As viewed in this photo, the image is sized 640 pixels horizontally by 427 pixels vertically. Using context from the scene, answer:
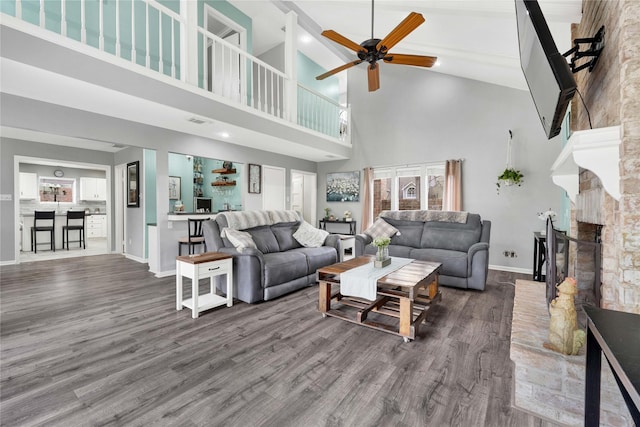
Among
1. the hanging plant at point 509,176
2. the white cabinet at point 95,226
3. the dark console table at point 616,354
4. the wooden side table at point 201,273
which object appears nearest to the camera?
the dark console table at point 616,354

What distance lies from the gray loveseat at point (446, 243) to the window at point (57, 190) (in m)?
8.82

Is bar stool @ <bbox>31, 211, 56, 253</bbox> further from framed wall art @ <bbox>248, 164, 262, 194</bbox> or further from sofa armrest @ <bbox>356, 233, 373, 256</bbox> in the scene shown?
sofa armrest @ <bbox>356, 233, 373, 256</bbox>

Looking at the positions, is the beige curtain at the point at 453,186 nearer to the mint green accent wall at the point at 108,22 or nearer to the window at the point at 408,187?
the window at the point at 408,187

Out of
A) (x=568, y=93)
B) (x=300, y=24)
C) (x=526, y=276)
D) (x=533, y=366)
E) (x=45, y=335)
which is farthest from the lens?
(x=300, y=24)

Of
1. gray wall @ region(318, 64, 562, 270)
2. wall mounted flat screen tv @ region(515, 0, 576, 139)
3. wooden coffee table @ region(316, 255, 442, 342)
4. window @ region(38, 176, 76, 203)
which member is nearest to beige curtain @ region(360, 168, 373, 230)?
gray wall @ region(318, 64, 562, 270)

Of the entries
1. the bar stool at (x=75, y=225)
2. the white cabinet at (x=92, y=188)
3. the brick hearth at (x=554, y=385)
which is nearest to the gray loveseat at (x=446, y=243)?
the brick hearth at (x=554, y=385)

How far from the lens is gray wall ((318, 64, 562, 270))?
471 centimetres

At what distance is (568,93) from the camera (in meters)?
1.31

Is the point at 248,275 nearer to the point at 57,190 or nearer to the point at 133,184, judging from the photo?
the point at 133,184

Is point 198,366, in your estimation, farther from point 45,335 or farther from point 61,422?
point 45,335

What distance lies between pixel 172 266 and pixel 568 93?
5.06 meters

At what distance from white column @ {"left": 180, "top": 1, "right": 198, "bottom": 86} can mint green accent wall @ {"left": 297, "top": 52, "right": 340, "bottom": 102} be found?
358cm

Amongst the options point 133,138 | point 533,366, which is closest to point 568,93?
point 533,366

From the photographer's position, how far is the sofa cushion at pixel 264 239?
3.80 m
